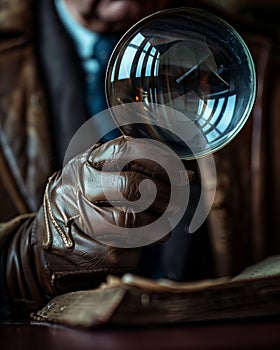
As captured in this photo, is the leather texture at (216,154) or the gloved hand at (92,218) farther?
the leather texture at (216,154)

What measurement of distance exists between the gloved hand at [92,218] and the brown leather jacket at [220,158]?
0.42 meters

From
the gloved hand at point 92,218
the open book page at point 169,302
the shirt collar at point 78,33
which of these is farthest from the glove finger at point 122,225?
the shirt collar at point 78,33

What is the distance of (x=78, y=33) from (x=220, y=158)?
1.26 feet

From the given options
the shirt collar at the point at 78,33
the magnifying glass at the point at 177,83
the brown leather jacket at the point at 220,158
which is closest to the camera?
the magnifying glass at the point at 177,83

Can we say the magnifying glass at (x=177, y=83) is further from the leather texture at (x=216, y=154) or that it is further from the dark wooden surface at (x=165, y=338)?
the leather texture at (x=216, y=154)

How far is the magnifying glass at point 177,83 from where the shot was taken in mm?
605

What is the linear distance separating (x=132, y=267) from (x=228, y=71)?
0.74ft

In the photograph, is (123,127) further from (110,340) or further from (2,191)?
(2,191)

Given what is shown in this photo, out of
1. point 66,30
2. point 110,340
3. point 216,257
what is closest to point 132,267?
point 110,340

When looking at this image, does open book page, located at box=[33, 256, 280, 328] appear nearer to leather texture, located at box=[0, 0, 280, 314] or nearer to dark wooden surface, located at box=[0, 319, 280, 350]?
dark wooden surface, located at box=[0, 319, 280, 350]

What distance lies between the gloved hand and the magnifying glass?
29 millimetres

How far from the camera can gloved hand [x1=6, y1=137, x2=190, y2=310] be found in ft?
2.00

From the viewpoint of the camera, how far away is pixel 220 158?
123cm

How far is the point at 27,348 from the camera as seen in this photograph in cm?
43
